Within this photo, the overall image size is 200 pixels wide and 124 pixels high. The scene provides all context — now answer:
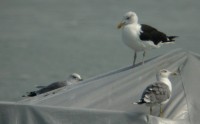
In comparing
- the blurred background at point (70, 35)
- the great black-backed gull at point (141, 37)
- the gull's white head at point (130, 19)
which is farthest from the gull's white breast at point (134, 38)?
the blurred background at point (70, 35)

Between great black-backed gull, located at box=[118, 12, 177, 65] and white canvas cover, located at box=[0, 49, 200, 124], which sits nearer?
white canvas cover, located at box=[0, 49, 200, 124]

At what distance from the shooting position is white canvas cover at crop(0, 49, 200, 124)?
177 inches

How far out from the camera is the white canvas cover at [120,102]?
177 inches

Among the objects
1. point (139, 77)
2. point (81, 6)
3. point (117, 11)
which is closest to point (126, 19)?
point (139, 77)

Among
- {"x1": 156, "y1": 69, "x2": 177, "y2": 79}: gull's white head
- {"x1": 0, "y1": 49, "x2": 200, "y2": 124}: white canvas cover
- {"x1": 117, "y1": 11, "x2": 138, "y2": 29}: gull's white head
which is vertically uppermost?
{"x1": 117, "y1": 11, "x2": 138, "y2": 29}: gull's white head

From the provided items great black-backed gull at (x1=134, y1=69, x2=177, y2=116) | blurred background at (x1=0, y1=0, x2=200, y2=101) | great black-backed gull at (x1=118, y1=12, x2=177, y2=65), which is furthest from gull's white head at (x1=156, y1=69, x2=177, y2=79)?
blurred background at (x1=0, y1=0, x2=200, y2=101)

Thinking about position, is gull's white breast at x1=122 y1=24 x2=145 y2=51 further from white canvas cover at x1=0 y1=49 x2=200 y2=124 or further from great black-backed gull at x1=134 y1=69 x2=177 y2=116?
great black-backed gull at x1=134 y1=69 x2=177 y2=116

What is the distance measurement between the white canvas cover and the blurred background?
4.66 metres

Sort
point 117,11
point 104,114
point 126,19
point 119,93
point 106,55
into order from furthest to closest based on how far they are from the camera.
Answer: point 117,11 → point 106,55 → point 126,19 → point 119,93 → point 104,114

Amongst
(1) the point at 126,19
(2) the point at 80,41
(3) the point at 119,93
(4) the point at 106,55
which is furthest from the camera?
(2) the point at 80,41

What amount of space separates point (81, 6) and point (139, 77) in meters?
11.4

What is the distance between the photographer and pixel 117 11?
15.6 metres

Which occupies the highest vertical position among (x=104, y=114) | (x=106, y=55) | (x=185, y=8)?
(x=185, y=8)

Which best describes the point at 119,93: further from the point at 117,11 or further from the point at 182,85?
the point at 117,11
